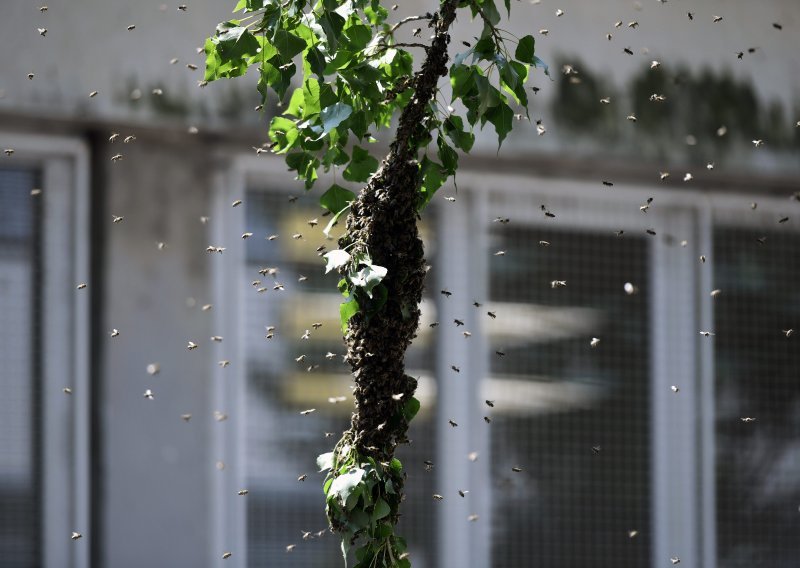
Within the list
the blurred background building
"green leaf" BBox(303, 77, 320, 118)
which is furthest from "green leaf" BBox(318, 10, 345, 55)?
the blurred background building

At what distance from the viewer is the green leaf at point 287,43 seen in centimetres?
398

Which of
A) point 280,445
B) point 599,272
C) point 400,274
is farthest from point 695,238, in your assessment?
point 400,274

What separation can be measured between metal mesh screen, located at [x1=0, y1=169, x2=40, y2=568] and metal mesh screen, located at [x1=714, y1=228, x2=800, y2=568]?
391 cm

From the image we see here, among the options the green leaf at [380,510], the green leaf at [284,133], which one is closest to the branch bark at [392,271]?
the green leaf at [380,510]

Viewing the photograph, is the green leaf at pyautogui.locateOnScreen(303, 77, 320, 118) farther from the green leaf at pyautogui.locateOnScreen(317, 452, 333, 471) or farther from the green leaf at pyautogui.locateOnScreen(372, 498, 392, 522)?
the green leaf at pyautogui.locateOnScreen(372, 498, 392, 522)

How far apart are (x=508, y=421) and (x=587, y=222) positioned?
4.15 ft

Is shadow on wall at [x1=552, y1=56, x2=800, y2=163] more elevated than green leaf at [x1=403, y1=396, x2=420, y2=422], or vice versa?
shadow on wall at [x1=552, y1=56, x2=800, y2=163]

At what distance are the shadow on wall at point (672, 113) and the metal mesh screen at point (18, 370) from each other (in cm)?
298

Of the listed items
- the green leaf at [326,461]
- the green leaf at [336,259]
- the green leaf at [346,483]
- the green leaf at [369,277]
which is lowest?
the green leaf at [346,483]

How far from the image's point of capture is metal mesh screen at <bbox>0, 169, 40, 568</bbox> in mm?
7246

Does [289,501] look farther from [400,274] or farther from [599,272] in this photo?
[400,274]

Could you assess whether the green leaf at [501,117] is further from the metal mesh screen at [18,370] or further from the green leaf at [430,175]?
the metal mesh screen at [18,370]

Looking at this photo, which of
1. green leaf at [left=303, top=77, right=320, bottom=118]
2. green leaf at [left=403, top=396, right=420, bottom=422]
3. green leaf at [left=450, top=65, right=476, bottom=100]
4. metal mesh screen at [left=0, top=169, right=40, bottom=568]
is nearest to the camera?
green leaf at [left=403, top=396, right=420, bottom=422]

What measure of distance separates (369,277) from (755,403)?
5.42m
